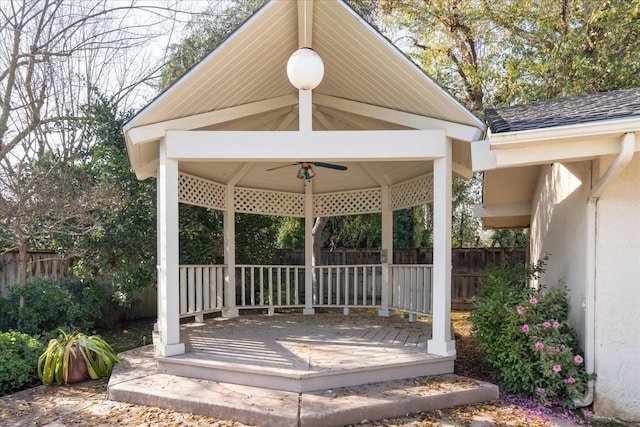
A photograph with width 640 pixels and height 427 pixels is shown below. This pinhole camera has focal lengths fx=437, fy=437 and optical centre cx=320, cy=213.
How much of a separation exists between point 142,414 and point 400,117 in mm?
3861

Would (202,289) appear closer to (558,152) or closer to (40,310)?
(40,310)

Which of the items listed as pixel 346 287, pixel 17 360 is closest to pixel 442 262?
pixel 346 287

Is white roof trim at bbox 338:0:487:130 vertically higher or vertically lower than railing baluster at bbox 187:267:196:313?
higher

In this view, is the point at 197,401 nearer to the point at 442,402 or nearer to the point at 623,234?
the point at 442,402

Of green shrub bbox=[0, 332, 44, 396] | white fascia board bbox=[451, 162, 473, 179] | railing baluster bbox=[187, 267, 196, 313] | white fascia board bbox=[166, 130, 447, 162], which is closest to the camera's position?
white fascia board bbox=[166, 130, 447, 162]

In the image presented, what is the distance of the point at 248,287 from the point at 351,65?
586 cm

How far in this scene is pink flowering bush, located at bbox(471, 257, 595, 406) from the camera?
3.88 metres

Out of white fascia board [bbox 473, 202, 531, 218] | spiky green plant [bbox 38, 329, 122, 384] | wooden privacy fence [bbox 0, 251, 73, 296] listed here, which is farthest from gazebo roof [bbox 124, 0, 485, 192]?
wooden privacy fence [bbox 0, 251, 73, 296]

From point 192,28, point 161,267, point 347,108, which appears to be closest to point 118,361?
point 161,267

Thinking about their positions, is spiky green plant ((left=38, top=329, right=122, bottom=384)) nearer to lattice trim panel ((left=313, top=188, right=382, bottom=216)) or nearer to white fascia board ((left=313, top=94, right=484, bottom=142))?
white fascia board ((left=313, top=94, right=484, bottom=142))

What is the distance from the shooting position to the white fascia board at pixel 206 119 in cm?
441

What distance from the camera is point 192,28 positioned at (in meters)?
10.6

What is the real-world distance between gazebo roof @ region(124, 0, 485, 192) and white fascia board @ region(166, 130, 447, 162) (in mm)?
→ 115

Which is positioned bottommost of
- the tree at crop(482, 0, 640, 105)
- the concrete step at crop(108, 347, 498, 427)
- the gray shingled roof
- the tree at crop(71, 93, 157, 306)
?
the concrete step at crop(108, 347, 498, 427)
